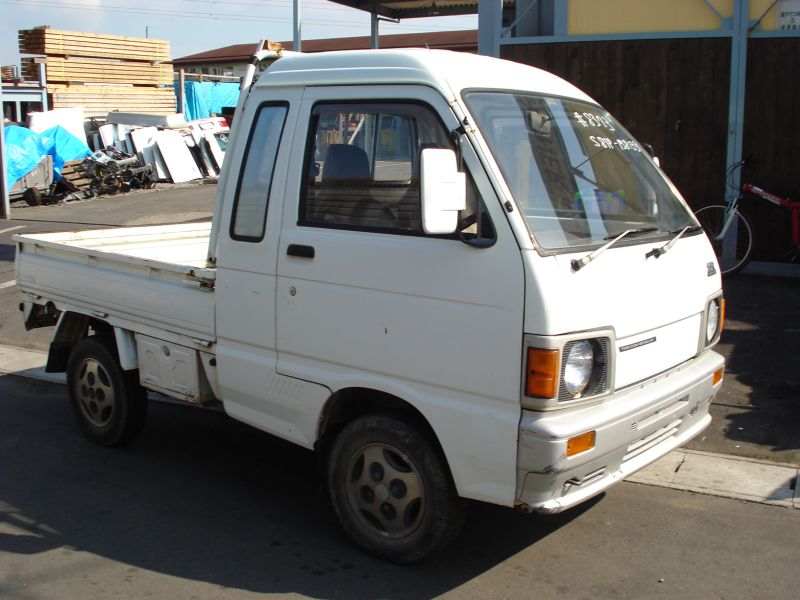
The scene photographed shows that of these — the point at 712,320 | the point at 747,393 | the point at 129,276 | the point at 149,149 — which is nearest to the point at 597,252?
the point at 712,320

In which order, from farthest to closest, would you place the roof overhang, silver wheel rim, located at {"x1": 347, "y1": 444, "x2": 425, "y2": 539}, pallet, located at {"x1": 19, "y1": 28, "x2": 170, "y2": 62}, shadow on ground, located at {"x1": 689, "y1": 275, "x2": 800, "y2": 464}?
pallet, located at {"x1": 19, "y1": 28, "x2": 170, "y2": 62}, the roof overhang, shadow on ground, located at {"x1": 689, "y1": 275, "x2": 800, "y2": 464}, silver wheel rim, located at {"x1": 347, "y1": 444, "x2": 425, "y2": 539}

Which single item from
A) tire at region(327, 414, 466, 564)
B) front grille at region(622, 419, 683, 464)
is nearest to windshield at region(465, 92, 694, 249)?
front grille at region(622, 419, 683, 464)

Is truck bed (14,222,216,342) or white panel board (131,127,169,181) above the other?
white panel board (131,127,169,181)

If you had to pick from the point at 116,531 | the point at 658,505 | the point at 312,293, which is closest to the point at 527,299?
the point at 312,293

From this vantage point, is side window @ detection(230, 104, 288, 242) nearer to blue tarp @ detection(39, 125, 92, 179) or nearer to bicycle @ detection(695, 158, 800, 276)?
bicycle @ detection(695, 158, 800, 276)

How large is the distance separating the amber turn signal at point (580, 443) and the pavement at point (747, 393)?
1867 millimetres

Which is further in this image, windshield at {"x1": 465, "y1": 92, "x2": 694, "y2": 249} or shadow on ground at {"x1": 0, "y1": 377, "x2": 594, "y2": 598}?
shadow on ground at {"x1": 0, "y1": 377, "x2": 594, "y2": 598}

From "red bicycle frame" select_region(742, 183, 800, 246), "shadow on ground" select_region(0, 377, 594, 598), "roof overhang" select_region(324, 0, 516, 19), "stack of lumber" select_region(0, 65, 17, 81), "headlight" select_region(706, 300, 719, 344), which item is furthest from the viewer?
"stack of lumber" select_region(0, 65, 17, 81)

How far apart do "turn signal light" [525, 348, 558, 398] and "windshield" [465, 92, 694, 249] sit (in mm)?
488

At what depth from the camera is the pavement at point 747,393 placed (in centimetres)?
527

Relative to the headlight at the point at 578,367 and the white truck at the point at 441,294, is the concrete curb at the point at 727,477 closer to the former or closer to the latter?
the white truck at the point at 441,294

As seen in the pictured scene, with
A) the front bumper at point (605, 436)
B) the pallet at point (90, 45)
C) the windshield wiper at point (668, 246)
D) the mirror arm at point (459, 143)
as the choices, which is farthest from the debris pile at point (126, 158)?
the front bumper at point (605, 436)

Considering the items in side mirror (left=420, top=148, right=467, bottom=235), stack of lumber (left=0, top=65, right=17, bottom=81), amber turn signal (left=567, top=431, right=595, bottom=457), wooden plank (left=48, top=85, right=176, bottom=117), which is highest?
stack of lumber (left=0, top=65, right=17, bottom=81)

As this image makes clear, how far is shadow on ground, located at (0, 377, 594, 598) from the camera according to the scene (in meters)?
4.20
